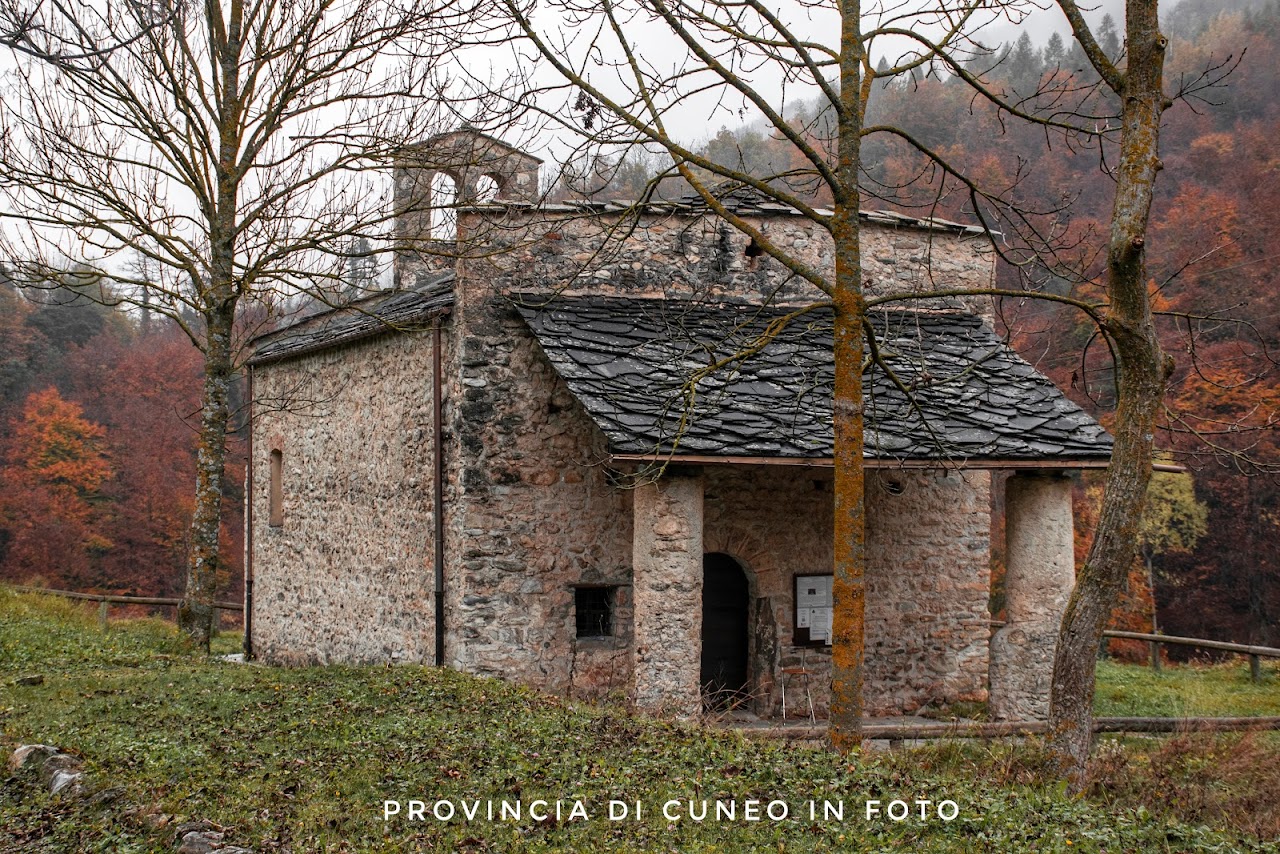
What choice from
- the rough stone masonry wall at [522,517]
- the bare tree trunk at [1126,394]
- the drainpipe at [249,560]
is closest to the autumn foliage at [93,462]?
the drainpipe at [249,560]

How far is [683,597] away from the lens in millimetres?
8484

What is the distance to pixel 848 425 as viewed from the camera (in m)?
6.00

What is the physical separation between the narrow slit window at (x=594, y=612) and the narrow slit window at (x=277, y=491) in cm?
610

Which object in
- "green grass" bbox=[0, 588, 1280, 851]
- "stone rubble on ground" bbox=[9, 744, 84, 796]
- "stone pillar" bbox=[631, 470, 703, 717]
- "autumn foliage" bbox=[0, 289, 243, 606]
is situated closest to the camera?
"green grass" bbox=[0, 588, 1280, 851]

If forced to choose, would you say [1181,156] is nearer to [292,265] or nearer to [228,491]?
[292,265]

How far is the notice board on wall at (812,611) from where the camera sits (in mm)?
10312

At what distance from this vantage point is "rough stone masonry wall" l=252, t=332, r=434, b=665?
34.9 ft

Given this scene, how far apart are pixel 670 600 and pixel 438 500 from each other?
286cm

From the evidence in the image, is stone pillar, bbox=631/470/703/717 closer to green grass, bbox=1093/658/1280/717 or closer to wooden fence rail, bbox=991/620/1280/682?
green grass, bbox=1093/658/1280/717

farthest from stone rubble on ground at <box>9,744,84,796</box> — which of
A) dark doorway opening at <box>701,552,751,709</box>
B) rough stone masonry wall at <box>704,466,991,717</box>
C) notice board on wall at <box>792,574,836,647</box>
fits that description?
notice board on wall at <box>792,574,836,647</box>

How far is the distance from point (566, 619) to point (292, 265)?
4.98m

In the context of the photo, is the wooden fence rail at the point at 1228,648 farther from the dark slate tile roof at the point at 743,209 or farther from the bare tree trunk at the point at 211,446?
the bare tree trunk at the point at 211,446

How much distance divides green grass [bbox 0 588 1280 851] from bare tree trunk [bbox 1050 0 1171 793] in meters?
0.54

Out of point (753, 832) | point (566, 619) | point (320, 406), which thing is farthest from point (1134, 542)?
point (320, 406)
